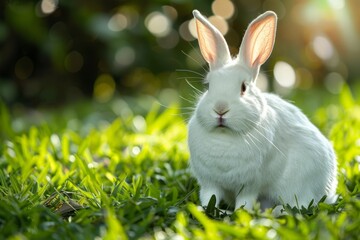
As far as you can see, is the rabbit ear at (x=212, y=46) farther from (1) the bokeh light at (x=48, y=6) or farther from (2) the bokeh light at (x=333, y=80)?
(2) the bokeh light at (x=333, y=80)

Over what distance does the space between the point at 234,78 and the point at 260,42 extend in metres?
0.26

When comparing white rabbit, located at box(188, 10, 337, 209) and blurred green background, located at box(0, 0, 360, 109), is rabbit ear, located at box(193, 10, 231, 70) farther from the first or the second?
blurred green background, located at box(0, 0, 360, 109)

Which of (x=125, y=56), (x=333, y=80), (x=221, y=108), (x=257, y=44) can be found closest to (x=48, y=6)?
(x=125, y=56)

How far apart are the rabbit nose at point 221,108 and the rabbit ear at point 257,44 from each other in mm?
337

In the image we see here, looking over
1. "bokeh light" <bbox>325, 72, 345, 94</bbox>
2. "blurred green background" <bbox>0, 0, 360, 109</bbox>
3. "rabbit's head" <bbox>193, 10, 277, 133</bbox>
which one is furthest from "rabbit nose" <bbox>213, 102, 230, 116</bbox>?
"bokeh light" <bbox>325, 72, 345, 94</bbox>

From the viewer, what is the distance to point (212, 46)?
3268 mm

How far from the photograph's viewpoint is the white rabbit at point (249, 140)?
3.04 metres

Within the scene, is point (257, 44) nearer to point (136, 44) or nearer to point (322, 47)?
point (136, 44)

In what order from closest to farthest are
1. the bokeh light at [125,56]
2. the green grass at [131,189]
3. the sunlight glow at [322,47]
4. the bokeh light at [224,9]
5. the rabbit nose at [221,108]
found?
the green grass at [131,189], the rabbit nose at [221,108], the bokeh light at [125,56], the bokeh light at [224,9], the sunlight glow at [322,47]

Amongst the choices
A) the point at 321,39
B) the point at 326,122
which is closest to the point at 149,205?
the point at 326,122

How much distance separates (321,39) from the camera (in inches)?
278

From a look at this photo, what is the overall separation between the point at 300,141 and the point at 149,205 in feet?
2.69

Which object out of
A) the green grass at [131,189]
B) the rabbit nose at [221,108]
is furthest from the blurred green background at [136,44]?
the rabbit nose at [221,108]

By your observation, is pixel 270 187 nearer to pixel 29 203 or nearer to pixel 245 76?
pixel 245 76
